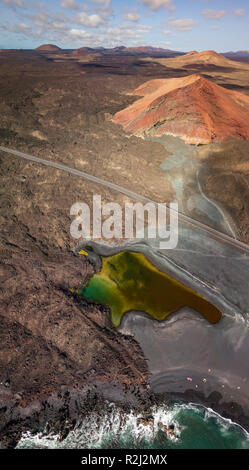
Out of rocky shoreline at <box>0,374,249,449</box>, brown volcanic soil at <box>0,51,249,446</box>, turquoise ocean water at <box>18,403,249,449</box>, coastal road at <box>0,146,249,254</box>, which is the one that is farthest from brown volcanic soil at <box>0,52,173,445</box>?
turquoise ocean water at <box>18,403,249,449</box>

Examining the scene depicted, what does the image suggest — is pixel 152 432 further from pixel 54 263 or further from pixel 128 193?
pixel 128 193

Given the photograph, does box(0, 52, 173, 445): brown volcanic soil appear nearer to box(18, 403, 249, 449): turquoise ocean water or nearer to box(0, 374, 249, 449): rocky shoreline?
box(0, 374, 249, 449): rocky shoreline

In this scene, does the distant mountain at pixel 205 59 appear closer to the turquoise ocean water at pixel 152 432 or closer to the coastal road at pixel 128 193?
the coastal road at pixel 128 193

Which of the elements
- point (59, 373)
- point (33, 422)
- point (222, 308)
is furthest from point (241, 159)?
point (33, 422)

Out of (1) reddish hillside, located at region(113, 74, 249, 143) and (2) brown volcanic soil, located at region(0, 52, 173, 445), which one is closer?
(2) brown volcanic soil, located at region(0, 52, 173, 445)

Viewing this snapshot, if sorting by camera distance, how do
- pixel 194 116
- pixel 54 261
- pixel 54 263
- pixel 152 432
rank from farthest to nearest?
pixel 194 116 → pixel 54 261 → pixel 54 263 → pixel 152 432

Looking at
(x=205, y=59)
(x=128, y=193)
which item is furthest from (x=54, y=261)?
(x=205, y=59)
